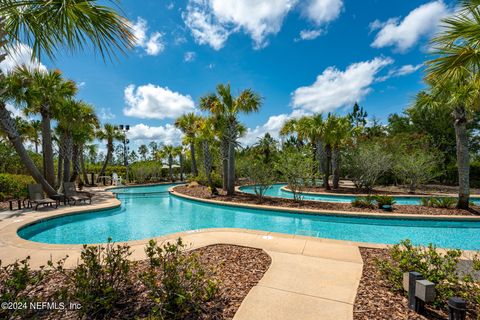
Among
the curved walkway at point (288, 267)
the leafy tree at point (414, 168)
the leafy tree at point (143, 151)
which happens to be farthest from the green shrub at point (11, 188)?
the leafy tree at point (143, 151)

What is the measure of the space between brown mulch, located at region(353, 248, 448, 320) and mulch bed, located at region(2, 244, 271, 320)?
1355mm

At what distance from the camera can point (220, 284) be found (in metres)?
3.02

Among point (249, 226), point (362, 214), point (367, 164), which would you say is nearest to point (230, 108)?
point (249, 226)

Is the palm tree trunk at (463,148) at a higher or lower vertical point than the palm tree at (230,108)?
lower

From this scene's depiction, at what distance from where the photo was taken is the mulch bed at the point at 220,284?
2451 mm

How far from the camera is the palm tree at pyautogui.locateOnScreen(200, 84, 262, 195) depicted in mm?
12570

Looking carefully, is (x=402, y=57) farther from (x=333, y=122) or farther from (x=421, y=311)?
(x=421, y=311)

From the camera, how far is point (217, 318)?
2.43m

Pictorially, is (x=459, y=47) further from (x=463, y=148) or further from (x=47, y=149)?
(x=47, y=149)

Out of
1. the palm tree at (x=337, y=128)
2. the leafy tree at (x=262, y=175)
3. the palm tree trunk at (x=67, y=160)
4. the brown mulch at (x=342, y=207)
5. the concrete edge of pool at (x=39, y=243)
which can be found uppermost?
the palm tree at (x=337, y=128)

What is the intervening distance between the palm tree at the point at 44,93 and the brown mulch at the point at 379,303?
14914mm

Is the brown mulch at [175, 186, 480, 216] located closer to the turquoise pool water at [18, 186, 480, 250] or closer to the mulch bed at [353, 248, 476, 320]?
the turquoise pool water at [18, 186, 480, 250]

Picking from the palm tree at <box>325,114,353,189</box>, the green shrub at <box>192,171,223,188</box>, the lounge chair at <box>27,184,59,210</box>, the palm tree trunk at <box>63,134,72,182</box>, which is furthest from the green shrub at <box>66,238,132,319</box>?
the palm tree at <box>325,114,353,189</box>

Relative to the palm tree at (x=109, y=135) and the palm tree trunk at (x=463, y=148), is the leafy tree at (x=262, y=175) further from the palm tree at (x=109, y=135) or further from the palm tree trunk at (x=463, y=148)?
the palm tree at (x=109, y=135)
